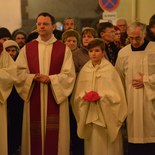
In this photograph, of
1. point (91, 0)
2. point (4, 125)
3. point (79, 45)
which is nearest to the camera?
point (4, 125)

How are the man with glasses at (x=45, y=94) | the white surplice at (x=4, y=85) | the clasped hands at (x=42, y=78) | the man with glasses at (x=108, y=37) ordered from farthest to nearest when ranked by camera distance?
1. the man with glasses at (x=108, y=37)
2. the man with glasses at (x=45, y=94)
3. the clasped hands at (x=42, y=78)
4. the white surplice at (x=4, y=85)

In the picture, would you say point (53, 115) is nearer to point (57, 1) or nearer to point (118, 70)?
point (118, 70)

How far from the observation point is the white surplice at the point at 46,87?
467cm

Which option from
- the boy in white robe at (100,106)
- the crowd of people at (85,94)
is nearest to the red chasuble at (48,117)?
the crowd of people at (85,94)

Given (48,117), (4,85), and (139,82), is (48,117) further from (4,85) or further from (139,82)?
(139,82)

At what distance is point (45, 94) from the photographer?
475cm

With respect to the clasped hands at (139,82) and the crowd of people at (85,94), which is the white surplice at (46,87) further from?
the clasped hands at (139,82)

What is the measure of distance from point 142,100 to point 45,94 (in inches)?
49.4

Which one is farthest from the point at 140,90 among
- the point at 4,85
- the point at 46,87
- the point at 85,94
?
the point at 4,85

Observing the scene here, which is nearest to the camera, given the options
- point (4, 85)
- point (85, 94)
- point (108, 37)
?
point (4, 85)

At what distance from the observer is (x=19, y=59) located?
4.82 m

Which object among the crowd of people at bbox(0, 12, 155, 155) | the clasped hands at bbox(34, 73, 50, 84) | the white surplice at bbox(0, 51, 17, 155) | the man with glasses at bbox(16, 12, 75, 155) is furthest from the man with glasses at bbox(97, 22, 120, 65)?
the white surplice at bbox(0, 51, 17, 155)

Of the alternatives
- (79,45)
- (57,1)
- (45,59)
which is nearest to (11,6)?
(57,1)

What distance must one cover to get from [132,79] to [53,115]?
1.13 metres
